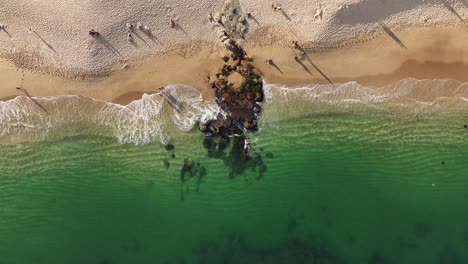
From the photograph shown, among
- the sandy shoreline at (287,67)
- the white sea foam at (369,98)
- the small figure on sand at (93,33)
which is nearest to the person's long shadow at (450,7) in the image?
the sandy shoreline at (287,67)

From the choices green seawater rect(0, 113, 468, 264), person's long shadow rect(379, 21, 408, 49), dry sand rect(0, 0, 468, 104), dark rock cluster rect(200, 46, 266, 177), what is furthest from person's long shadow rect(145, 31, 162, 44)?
person's long shadow rect(379, 21, 408, 49)

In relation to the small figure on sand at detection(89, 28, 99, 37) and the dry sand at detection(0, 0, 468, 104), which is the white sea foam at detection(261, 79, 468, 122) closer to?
the dry sand at detection(0, 0, 468, 104)

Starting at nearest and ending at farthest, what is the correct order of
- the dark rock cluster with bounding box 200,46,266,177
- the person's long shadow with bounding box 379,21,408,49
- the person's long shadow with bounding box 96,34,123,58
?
1. the person's long shadow with bounding box 96,34,123,58
2. the dark rock cluster with bounding box 200,46,266,177
3. the person's long shadow with bounding box 379,21,408,49

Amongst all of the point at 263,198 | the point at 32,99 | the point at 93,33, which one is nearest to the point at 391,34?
the point at 263,198

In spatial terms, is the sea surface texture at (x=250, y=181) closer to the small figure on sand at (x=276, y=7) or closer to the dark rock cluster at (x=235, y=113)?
the dark rock cluster at (x=235, y=113)

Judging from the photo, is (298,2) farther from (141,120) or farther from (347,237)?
(347,237)

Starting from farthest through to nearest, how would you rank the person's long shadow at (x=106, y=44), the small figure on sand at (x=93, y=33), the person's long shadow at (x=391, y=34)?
the person's long shadow at (x=391, y=34) → the person's long shadow at (x=106, y=44) → the small figure on sand at (x=93, y=33)

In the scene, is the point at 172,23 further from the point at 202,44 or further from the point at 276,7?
the point at 276,7
